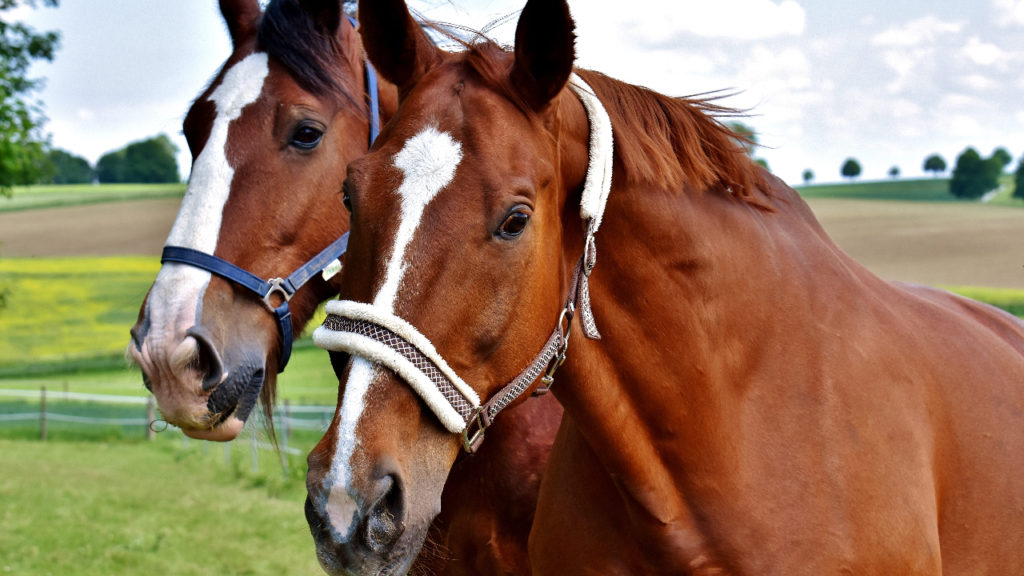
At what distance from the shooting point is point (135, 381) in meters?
3.42

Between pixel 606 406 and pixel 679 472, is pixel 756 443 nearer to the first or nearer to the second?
pixel 679 472

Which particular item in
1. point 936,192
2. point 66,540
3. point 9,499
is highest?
point 936,192

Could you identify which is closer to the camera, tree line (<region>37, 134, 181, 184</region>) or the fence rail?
the fence rail

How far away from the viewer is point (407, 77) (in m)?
2.33

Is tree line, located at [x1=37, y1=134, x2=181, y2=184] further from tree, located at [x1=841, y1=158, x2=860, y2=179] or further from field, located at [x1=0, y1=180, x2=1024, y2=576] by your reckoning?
tree, located at [x1=841, y1=158, x2=860, y2=179]

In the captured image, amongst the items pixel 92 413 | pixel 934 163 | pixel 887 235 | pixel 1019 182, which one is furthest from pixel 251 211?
pixel 934 163

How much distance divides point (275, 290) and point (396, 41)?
1.19 m

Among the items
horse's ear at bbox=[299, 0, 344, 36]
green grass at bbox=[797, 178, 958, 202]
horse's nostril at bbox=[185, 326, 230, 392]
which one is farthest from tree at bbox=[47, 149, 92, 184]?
horse's nostril at bbox=[185, 326, 230, 392]

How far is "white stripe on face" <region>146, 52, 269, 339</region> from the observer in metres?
2.83

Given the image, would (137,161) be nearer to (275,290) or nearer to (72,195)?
(72,195)

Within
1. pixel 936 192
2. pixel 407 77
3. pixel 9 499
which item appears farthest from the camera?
pixel 936 192

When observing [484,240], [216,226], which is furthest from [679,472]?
[216,226]

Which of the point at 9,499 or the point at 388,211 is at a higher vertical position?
the point at 388,211

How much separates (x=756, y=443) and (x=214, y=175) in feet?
6.57
